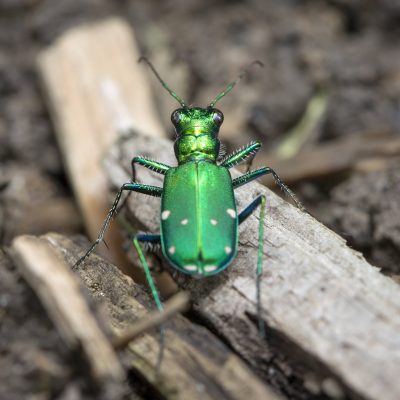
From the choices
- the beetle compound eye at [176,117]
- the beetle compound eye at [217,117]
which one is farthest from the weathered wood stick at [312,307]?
the beetle compound eye at [176,117]

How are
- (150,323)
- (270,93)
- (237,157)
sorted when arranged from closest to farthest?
(150,323), (237,157), (270,93)

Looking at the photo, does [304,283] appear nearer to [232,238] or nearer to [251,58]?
[232,238]

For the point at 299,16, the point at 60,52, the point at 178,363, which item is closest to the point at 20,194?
the point at 60,52

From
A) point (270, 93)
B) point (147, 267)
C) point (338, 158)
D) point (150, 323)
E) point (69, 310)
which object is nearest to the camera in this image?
point (69, 310)

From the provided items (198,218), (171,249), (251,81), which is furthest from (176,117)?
(251,81)

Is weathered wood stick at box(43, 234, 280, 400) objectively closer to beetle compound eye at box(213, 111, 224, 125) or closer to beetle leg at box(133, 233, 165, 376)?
beetle leg at box(133, 233, 165, 376)

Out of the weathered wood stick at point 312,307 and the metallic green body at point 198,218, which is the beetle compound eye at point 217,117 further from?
the weathered wood stick at point 312,307

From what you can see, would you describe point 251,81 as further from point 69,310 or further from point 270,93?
point 69,310
